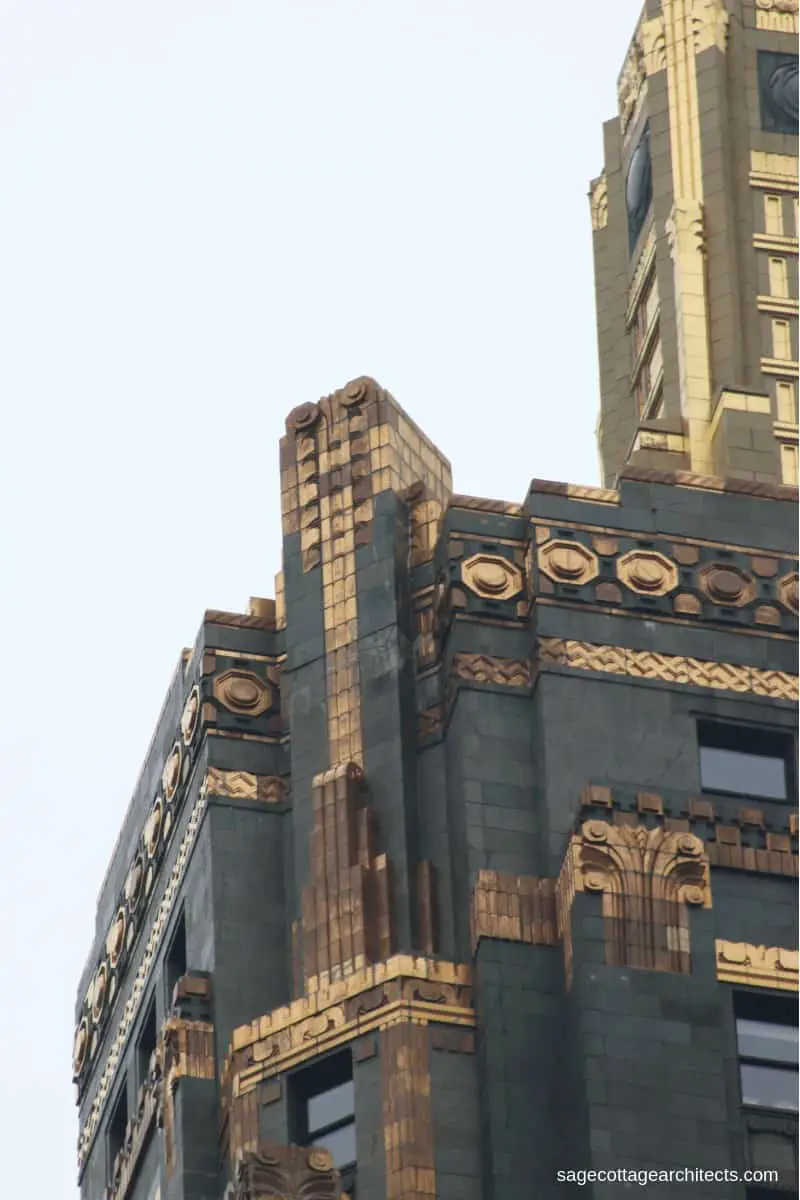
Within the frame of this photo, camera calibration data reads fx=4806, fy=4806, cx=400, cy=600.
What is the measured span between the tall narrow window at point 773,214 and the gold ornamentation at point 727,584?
11.7 meters

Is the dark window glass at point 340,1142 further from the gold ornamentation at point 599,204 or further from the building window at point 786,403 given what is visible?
the gold ornamentation at point 599,204

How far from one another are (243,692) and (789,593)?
34.2ft

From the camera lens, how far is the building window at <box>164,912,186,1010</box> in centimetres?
9119

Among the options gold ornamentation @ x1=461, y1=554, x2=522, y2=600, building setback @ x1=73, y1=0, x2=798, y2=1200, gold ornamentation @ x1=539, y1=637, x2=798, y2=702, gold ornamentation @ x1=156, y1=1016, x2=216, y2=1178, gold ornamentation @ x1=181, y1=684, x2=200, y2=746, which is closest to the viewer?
building setback @ x1=73, y1=0, x2=798, y2=1200

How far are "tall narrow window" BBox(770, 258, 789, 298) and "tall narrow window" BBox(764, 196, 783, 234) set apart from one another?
0.70 metres

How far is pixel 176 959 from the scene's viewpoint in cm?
9175

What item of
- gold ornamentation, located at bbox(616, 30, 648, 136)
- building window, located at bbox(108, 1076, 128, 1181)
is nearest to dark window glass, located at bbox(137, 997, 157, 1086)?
building window, located at bbox(108, 1076, 128, 1181)

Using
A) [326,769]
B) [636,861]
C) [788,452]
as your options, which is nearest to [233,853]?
[326,769]

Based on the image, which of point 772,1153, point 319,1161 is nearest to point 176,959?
point 319,1161

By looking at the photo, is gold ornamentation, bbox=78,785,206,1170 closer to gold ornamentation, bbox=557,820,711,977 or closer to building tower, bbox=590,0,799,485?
gold ornamentation, bbox=557,820,711,977

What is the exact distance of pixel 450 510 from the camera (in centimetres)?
8950

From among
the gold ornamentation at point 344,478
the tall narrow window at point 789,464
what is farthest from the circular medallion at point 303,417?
the tall narrow window at point 789,464

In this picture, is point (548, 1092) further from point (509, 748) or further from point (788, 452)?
point (788, 452)

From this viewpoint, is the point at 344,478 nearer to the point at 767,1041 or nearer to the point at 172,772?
the point at 172,772
